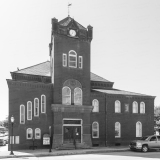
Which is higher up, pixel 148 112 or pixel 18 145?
pixel 148 112

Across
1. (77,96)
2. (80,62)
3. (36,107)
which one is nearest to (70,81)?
(77,96)

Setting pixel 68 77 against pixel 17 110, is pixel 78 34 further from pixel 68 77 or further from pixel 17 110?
pixel 17 110

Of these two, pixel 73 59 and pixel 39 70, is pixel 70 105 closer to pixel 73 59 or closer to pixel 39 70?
pixel 73 59

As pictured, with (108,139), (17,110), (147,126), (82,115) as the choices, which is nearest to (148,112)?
(147,126)

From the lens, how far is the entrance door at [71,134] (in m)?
28.9

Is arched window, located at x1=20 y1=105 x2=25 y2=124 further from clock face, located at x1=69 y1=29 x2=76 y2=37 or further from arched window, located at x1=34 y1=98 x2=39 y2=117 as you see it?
clock face, located at x1=69 y1=29 x2=76 y2=37

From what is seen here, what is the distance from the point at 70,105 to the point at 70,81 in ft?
9.74

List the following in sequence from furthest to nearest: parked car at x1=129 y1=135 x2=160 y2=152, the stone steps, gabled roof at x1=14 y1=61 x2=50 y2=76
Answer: gabled roof at x1=14 y1=61 x2=50 y2=76 < the stone steps < parked car at x1=129 y1=135 x2=160 y2=152

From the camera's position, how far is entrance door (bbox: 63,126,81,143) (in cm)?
2888

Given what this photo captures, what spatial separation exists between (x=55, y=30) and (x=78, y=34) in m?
3.05

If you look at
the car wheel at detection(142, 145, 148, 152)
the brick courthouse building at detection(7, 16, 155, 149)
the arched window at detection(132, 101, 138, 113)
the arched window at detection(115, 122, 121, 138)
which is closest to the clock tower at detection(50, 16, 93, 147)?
the brick courthouse building at detection(7, 16, 155, 149)

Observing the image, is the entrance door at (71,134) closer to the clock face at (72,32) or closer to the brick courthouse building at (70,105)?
the brick courthouse building at (70,105)

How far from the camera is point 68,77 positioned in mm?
29750

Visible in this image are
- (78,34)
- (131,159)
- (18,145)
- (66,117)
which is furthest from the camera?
(78,34)
